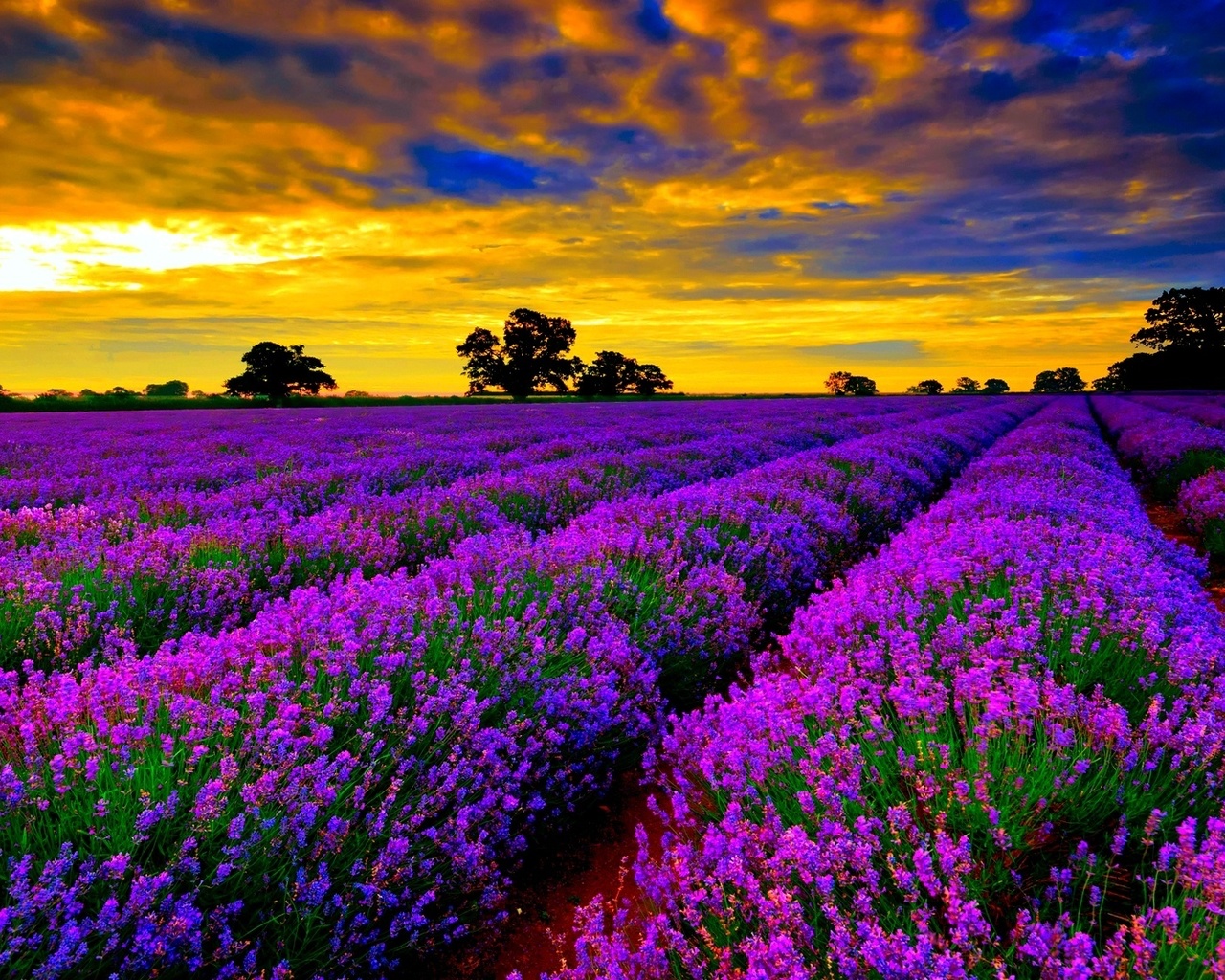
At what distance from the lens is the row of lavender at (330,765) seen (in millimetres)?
1640

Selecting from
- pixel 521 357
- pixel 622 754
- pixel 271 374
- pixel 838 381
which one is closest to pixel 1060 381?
pixel 838 381

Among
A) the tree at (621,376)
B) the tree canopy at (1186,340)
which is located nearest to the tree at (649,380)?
the tree at (621,376)

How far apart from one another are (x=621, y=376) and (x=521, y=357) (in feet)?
88.0

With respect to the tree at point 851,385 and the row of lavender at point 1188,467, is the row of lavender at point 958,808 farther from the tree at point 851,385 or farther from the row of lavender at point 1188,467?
the tree at point 851,385

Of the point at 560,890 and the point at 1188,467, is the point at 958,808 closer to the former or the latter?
the point at 560,890

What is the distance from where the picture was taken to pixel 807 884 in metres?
1.69

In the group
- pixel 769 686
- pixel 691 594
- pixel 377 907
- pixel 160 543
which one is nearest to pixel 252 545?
pixel 160 543

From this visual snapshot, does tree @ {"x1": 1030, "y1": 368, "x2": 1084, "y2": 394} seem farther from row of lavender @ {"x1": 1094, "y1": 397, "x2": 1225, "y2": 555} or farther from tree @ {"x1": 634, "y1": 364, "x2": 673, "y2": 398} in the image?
row of lavender @ {"x1": 1094, "y1": 397, "x2": 1225, "y2": 555}

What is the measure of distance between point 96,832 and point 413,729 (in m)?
0.87

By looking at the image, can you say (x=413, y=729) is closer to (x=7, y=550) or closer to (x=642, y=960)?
(x=642, y=960)

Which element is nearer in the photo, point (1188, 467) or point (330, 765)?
point (330, 765)

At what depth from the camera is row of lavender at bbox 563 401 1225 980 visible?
148 centimetres

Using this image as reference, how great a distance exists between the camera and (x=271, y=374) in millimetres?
55094

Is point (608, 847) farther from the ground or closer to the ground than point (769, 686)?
closer to the ground
